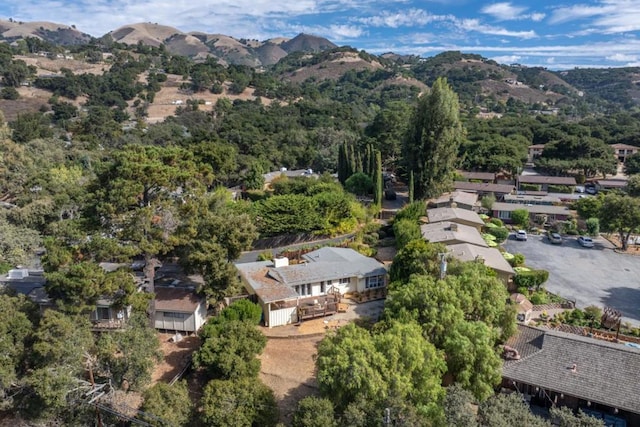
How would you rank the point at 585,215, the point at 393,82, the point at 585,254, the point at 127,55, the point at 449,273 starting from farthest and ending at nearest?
1. the point at 393,82
2. the point at 127,55
3. the point at 585,215
4. the point at 585,254
5. the point at 449,273

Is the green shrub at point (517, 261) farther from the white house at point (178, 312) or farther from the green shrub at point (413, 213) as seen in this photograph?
the white house at point (178, 312)

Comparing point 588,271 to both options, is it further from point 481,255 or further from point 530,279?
point 481,255

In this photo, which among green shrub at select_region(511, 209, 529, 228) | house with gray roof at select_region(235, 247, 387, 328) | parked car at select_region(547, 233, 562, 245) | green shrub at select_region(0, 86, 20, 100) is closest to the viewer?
house with gray roof at select_region(235, 247, 387, 328)

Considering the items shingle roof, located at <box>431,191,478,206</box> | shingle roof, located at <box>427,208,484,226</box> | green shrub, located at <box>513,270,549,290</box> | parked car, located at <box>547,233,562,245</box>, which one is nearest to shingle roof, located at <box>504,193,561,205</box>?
shingle roof, located at <box>431,191,478,206</box>

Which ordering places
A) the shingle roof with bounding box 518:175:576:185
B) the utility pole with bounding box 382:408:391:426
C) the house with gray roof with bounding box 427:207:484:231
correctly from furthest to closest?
the shingle roof with bounding box 518:175:576:185 → the house with gray roof with bounding box 427:207:484:231 → the utility pole with bounding box 382:408:391:426

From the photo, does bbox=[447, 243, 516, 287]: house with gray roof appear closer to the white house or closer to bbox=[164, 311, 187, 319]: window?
the white house

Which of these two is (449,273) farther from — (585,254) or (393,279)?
(585,254)

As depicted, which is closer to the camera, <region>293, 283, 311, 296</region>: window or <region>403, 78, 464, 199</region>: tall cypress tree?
<region>293, 283, 311, 296</region>: window

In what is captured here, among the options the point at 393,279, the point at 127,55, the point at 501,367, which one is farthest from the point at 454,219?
the point at 127,55
